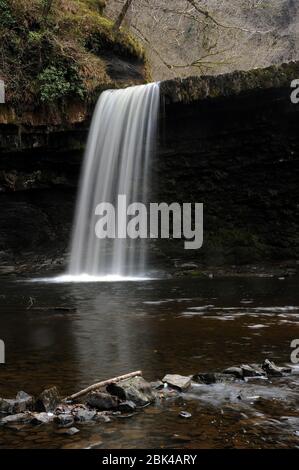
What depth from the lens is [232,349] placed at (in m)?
5.33

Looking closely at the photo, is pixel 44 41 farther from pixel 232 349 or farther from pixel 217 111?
pixel 232 349

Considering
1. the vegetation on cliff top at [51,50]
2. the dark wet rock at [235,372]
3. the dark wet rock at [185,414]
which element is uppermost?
the vegetation on cliff top at [51,50]

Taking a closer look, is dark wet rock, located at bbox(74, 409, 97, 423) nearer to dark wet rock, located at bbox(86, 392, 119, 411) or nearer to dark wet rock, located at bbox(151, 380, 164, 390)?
dark wet rock, located at bbox(86, 392, 119, 411)

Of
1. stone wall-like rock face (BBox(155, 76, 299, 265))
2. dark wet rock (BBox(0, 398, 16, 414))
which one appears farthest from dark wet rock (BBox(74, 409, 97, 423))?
stone wall-like rock face (BBox(155, 76, 299, 265))

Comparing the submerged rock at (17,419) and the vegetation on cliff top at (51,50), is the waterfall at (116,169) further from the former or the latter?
the submerged rock at (17,419)

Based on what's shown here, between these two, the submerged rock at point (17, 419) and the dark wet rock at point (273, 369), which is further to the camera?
the dark wet rock at point (273, 369)

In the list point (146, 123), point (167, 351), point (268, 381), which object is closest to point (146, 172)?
point (146, 123)

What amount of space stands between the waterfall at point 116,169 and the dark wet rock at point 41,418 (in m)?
10.7

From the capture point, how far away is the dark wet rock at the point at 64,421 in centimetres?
334

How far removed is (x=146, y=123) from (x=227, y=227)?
3.53 meters

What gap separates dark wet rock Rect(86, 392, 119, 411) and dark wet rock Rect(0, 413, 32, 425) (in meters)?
0.42

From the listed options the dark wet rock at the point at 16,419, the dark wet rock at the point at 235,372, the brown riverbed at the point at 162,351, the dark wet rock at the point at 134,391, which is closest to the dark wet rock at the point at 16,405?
the dark wet rock at the point at 16,419

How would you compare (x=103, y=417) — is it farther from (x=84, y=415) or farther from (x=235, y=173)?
(x=235, y=173)

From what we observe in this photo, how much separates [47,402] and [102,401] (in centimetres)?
36
